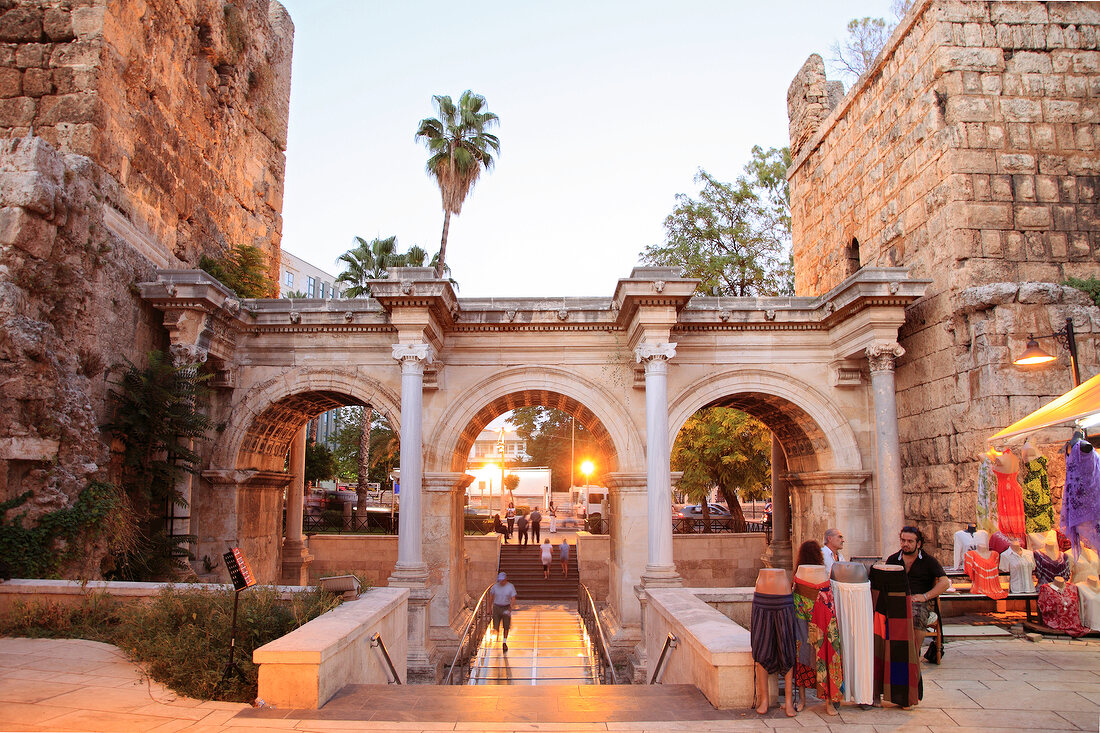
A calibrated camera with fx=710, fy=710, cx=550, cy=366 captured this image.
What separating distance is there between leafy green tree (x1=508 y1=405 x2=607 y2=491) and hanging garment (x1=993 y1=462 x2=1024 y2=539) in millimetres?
32964

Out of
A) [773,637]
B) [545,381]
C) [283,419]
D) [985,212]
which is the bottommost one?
[773,637]

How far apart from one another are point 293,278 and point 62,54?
45.6 meters

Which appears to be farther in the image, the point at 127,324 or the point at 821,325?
the point at 821,325

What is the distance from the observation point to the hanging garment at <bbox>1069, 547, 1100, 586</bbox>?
809cm

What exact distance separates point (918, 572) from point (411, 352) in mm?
8036

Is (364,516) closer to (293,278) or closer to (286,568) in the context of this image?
(286,568)

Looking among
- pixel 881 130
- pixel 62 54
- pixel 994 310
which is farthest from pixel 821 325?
pixel 62 54

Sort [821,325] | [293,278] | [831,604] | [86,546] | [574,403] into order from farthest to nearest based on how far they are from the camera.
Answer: [293,278]
[574,403]
[821,325]
[86,546]
[831,604]

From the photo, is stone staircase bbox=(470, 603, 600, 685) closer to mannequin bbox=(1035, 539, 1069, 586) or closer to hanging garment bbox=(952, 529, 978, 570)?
hanging garment bbox=(952, 529, 978, 570)

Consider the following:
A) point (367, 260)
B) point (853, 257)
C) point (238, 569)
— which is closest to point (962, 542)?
point (853, 257)

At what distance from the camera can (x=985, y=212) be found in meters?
11.8

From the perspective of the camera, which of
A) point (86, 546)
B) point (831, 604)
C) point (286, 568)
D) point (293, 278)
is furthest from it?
point (293, 278)

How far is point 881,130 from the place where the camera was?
46.4 feet

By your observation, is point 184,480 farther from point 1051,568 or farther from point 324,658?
point 1051,568
